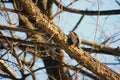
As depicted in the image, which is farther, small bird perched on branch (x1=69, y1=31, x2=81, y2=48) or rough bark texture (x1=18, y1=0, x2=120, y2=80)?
small bird perched on branch (x1=69, y1=31, x2=81, y2=48)

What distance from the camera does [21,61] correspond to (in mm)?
4098

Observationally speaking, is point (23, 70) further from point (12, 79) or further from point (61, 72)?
point (61, 72)

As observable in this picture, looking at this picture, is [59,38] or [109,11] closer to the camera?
[59,38]

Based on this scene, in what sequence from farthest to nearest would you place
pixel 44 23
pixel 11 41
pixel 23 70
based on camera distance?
pixel 23 70, pixel 11 41, pixel 44 23

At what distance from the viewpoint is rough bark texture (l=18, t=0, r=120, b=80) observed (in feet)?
9.34

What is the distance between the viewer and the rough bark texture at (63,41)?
285cm

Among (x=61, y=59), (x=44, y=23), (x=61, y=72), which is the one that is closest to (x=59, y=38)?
(x=44, y=23)

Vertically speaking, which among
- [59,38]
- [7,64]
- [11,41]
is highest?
[59,38]

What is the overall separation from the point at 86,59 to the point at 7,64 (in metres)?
1.65

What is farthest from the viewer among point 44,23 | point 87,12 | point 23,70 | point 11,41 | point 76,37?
point 87,12

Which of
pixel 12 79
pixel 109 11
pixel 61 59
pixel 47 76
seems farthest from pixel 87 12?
pixel 12 79

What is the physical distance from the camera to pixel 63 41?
9.59 feet

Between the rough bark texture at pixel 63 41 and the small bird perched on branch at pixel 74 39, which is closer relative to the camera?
the rough bark texture at pixel 63 41

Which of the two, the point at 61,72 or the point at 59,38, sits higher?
the point at 59,38
